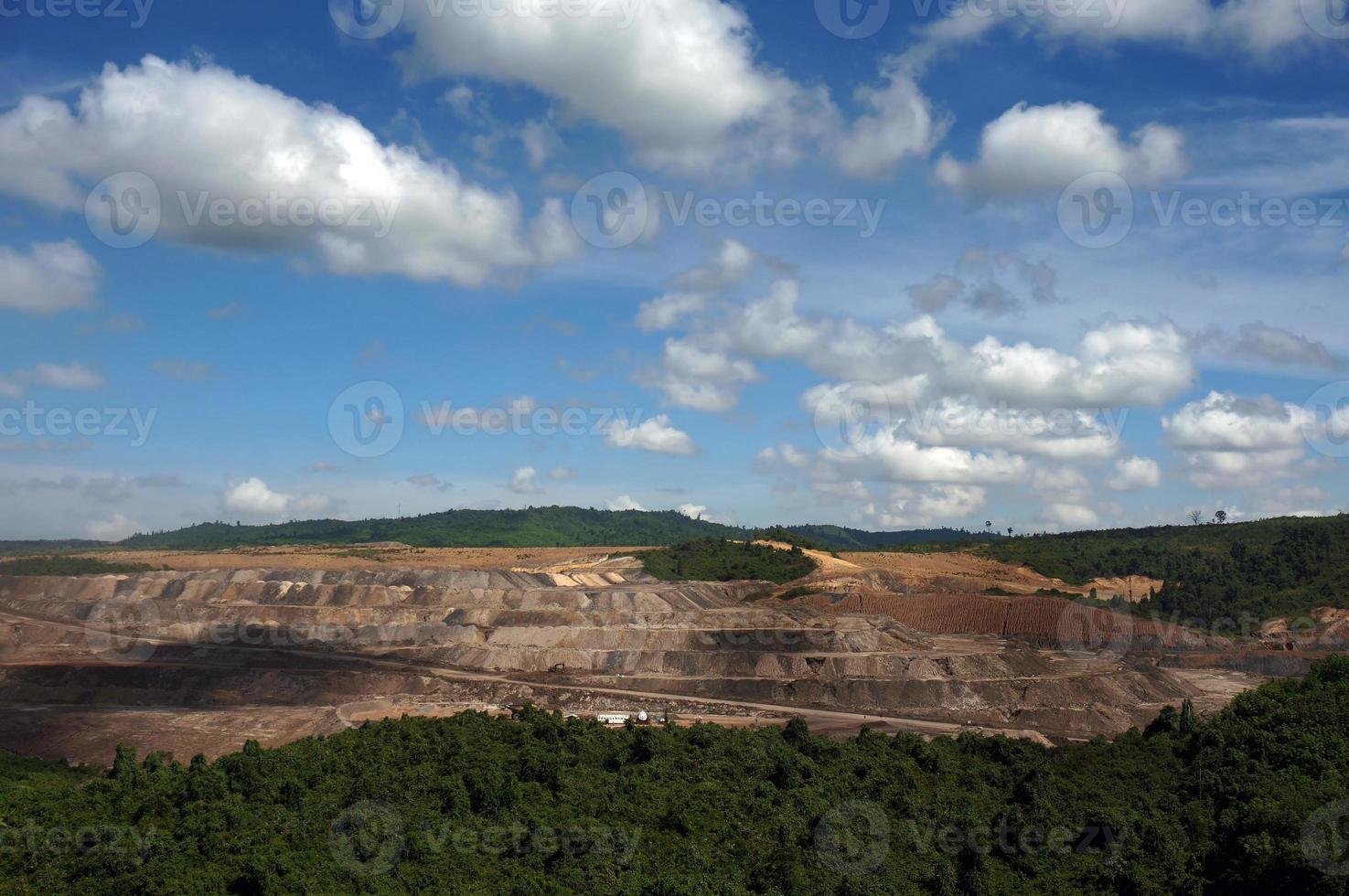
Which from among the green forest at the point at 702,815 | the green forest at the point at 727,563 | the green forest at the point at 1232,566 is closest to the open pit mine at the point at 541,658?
the green forest at the point at 727,563

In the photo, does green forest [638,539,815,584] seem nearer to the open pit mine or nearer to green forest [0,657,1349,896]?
the open pit mine

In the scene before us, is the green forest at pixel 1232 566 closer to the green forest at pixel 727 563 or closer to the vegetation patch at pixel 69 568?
the green forest at pixel 727 563

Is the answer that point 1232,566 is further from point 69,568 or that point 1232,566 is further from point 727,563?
point 69,568

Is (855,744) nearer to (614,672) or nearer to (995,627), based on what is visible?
(614,672)

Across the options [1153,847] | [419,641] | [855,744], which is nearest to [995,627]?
[419,641]

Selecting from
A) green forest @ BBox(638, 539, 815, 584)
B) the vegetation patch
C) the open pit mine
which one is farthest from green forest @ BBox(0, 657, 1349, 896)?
the vegetation patch

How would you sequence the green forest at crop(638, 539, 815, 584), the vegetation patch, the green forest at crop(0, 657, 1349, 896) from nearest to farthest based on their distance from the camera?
the green forest at crop(0, 657, 1349, 896), the green forest at crop(638, 539, 815, 584), the vegetation patch

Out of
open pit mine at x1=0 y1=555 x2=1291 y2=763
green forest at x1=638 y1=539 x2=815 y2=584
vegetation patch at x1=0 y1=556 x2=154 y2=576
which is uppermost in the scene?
green forest at x1=638 y1=539 x2=815 y2=584
